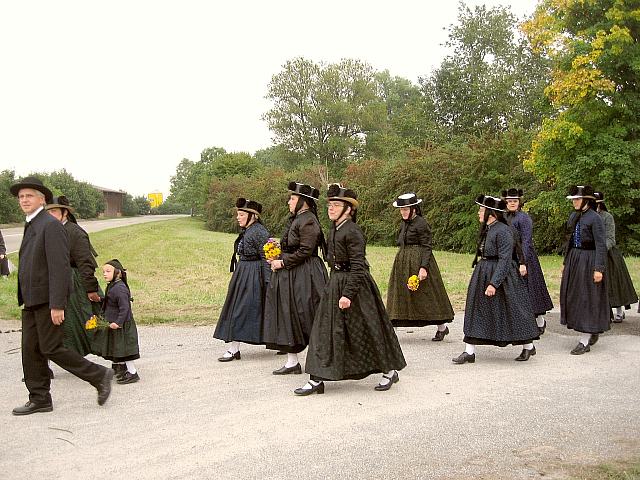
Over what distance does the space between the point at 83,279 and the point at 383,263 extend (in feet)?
47.9

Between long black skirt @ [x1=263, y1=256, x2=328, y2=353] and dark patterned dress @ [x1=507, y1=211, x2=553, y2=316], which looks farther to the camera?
dark patterned dress @ [x1=507, y1=211, x2=553, y2=316]

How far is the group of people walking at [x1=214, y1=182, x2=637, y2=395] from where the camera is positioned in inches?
246

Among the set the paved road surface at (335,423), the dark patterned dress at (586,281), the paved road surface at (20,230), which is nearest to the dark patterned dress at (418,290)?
the paved road surface at (335,423)

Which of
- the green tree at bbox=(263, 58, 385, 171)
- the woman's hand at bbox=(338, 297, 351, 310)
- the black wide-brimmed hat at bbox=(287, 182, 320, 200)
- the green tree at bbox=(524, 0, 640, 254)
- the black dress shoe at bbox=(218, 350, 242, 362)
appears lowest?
the black dress shoe at bbox=(218, 350, 242, 362)

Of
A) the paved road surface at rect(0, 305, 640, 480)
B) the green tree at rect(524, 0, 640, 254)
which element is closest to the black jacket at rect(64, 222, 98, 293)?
the paved road surface at rect(0, 305, 640, 480)

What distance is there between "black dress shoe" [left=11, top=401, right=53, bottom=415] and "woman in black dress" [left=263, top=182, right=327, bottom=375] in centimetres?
227

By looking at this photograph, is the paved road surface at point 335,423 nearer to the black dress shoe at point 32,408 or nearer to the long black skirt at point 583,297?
the black dress shoe at point 32,408

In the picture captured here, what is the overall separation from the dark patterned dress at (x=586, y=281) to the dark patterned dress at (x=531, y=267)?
2.89ft

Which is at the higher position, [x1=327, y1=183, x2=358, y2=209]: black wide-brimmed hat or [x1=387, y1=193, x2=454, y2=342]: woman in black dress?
[x1=327, y1=183, x2=358, y2=209]: black wide-brimmed hat

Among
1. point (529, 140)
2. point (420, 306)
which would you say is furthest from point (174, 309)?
point (529, 140)

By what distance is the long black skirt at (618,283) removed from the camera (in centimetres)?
980

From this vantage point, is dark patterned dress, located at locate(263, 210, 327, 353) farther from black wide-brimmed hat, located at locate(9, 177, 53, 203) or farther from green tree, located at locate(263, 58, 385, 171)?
green tree, located at locate(263, 58, 385, 171)

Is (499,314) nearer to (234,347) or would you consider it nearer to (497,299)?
(497,299)

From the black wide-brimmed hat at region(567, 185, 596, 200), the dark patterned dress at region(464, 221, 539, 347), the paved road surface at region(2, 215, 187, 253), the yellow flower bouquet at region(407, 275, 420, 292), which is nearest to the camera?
the dark patterned dress at region(464, 221, 539, 347)
